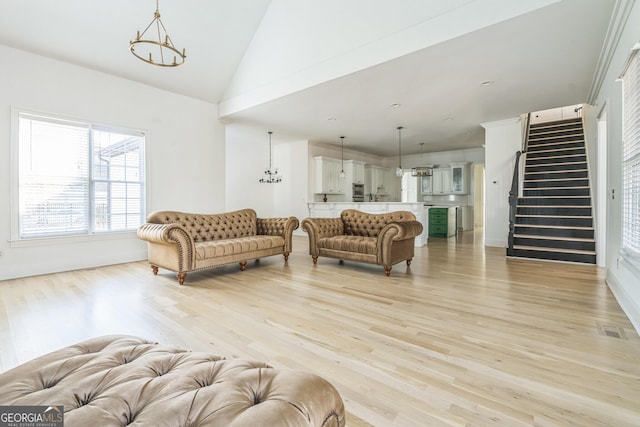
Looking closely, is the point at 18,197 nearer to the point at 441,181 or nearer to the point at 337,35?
the point at 337,35

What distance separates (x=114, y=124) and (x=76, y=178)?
107cm

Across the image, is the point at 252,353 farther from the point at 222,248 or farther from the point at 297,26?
the point at 297,26

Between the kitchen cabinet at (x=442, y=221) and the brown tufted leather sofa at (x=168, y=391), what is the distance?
7992 mm

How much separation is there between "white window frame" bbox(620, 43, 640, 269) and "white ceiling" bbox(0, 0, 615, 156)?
762 millimetres

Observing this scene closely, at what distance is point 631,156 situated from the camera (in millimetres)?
2602

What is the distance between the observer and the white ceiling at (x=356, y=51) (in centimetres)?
330

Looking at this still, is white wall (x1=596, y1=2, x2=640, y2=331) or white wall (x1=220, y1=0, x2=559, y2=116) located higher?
white wall (x1=220, y1=0, x2=559, y2=116)

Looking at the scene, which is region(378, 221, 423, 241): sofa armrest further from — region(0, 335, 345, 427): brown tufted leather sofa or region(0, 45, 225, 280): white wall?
region(0, 45, 225, 280): white wall

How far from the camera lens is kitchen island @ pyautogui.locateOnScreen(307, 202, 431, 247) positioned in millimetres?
6645

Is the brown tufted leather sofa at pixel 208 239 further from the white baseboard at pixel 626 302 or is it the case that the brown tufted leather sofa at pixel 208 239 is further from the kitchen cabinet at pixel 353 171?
the kitchen cabinet at pixel 353 171

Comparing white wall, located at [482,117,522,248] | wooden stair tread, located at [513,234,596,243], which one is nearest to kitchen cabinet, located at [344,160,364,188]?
white wall, located at [482,117,522,248]

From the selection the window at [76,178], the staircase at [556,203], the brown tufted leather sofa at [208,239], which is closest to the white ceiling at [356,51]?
the window at [76,178]

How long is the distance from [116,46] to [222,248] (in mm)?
3541

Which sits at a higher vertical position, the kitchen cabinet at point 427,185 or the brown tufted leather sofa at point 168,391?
the kitchen cabinet at point 427,185
